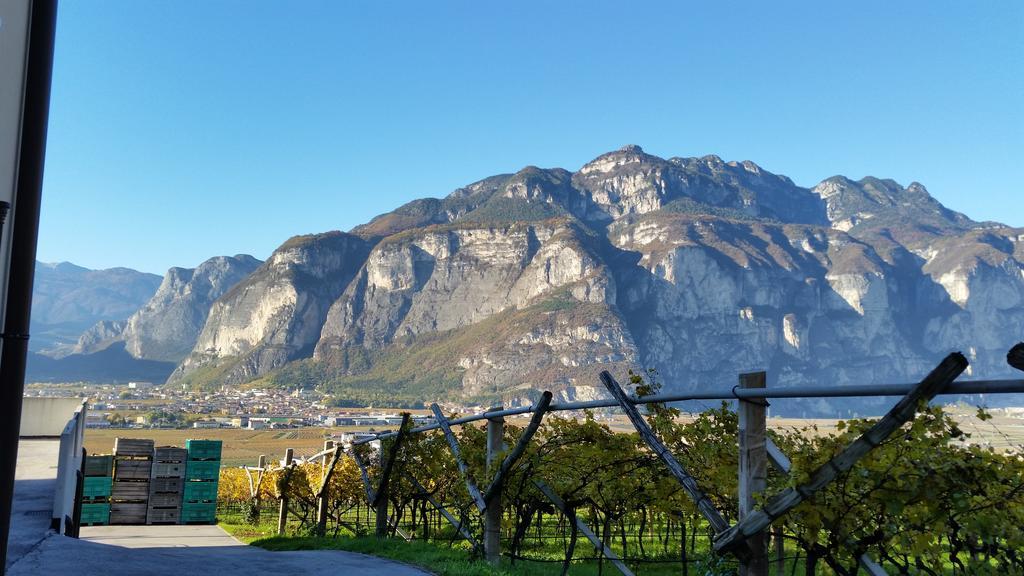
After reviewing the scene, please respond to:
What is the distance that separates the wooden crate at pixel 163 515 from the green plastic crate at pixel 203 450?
1.25 m

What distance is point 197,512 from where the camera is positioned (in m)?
17.6

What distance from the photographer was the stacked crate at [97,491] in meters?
16.1

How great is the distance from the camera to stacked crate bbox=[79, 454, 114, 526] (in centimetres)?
1609

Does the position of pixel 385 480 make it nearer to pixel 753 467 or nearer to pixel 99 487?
pixel 753 467

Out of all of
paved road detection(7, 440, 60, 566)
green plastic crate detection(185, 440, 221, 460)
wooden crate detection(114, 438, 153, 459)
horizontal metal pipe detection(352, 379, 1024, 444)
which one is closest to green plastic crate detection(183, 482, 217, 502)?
green plastic crate detection(185, 440, 221, 460)

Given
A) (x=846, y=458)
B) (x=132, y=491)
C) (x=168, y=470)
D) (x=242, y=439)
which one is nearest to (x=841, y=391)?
(x=846, y=458)

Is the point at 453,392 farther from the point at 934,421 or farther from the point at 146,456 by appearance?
the point at 934,421

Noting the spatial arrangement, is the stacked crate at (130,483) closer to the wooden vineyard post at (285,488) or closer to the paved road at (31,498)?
the paved road at (31,498)

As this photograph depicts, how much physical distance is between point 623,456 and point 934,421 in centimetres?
345

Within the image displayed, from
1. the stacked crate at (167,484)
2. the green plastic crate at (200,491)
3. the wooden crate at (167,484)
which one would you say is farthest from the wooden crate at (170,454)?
the green plastic crate at (200,491)

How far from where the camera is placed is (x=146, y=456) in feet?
57.4

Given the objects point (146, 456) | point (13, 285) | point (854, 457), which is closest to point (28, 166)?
point (13, 285)

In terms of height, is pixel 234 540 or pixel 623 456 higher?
pixel 623 456

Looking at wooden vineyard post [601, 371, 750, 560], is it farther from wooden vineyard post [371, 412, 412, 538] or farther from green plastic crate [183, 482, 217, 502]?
green plastic crate [183, 482, 217, 502]
